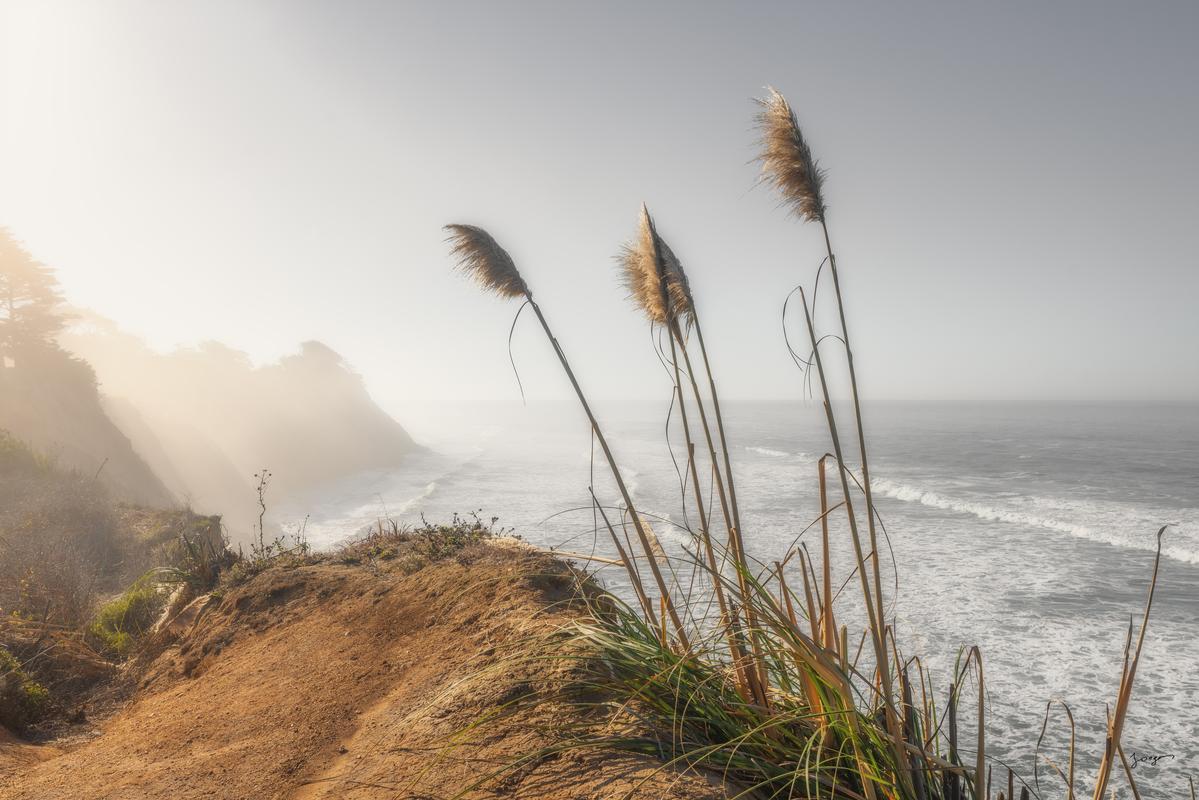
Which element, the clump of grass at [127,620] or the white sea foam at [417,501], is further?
the white sea foam at [417,501]

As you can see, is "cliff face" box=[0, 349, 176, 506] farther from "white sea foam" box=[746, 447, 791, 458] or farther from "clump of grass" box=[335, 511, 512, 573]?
"white sea foam" box=[746, 447, 791, 458]

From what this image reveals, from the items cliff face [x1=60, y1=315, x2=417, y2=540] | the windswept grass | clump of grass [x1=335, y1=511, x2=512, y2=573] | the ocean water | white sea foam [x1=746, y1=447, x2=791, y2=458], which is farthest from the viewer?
white sea foam [x1=746, y1=447, x2=791, y2=458]

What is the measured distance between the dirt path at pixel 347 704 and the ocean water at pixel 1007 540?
1.11 meters

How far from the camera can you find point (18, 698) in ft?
16.5

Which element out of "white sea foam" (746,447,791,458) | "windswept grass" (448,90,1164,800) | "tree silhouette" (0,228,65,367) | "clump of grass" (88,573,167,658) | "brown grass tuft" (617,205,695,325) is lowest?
"white sea foam" (746,447,791,458)

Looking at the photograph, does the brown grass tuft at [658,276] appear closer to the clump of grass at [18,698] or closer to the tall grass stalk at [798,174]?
the tall grass stalk at [798,174]

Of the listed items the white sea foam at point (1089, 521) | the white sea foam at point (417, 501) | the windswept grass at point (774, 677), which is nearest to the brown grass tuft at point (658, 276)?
the windswept grass at point (774, 677)

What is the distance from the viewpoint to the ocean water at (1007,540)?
930 centimetres

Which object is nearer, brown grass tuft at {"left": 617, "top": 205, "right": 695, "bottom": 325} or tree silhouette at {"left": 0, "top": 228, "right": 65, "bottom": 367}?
brown grass tuft at {"left": 617, "top": 205, "right": 695, "bottom": 325}

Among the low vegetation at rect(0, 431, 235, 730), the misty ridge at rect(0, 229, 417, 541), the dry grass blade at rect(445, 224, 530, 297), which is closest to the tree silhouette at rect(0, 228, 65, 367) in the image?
the misty ridge at rect(0, 229, 417, 541)

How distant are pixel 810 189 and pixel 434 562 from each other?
5620 millimetres

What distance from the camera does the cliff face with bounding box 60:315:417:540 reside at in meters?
38.7

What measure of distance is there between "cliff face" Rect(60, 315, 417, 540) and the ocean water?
6229 mm

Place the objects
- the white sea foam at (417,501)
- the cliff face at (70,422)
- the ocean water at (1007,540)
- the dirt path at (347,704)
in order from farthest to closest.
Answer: the white sea foam at (417,501), the cliff face at (70,422), the ocean water at (1007,540), the dirt path at (347,704)
